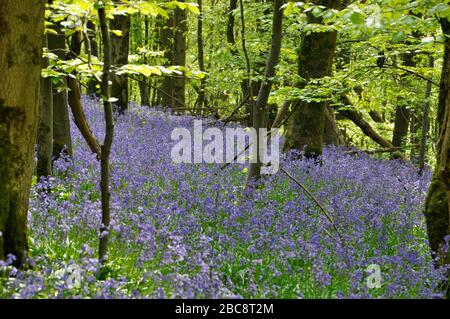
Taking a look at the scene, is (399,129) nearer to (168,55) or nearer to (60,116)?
(168,55)

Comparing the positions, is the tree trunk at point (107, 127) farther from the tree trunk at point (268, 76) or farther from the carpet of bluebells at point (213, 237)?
the tree trunk at point (268, 76)

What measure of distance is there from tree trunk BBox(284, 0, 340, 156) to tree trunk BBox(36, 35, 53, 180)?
547cm

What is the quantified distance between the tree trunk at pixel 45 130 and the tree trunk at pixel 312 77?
547cm

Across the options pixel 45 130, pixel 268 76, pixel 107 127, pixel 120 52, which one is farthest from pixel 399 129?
pixel 107 127

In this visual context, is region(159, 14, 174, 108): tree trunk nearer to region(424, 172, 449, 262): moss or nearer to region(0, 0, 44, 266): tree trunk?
region(424, 172, 449, 262): moss

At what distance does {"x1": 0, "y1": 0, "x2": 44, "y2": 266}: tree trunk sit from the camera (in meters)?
3.90

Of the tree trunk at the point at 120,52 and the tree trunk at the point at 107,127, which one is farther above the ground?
the tree trunk at the point at 120,52

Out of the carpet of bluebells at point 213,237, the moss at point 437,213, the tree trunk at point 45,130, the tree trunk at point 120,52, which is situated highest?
the tree trunk at point 120,52

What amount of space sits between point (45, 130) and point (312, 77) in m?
5.95

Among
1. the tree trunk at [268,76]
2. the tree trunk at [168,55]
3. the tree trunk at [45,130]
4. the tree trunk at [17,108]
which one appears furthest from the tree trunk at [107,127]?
the tree trunk at [168,55]

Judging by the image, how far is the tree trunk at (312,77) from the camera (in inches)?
412

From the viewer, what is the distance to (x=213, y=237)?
5434 millimetres

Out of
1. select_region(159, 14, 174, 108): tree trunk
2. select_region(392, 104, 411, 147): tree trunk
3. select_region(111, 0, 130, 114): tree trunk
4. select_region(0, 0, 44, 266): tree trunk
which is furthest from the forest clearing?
select_region(159, 14, 174, 108): tree trunk
